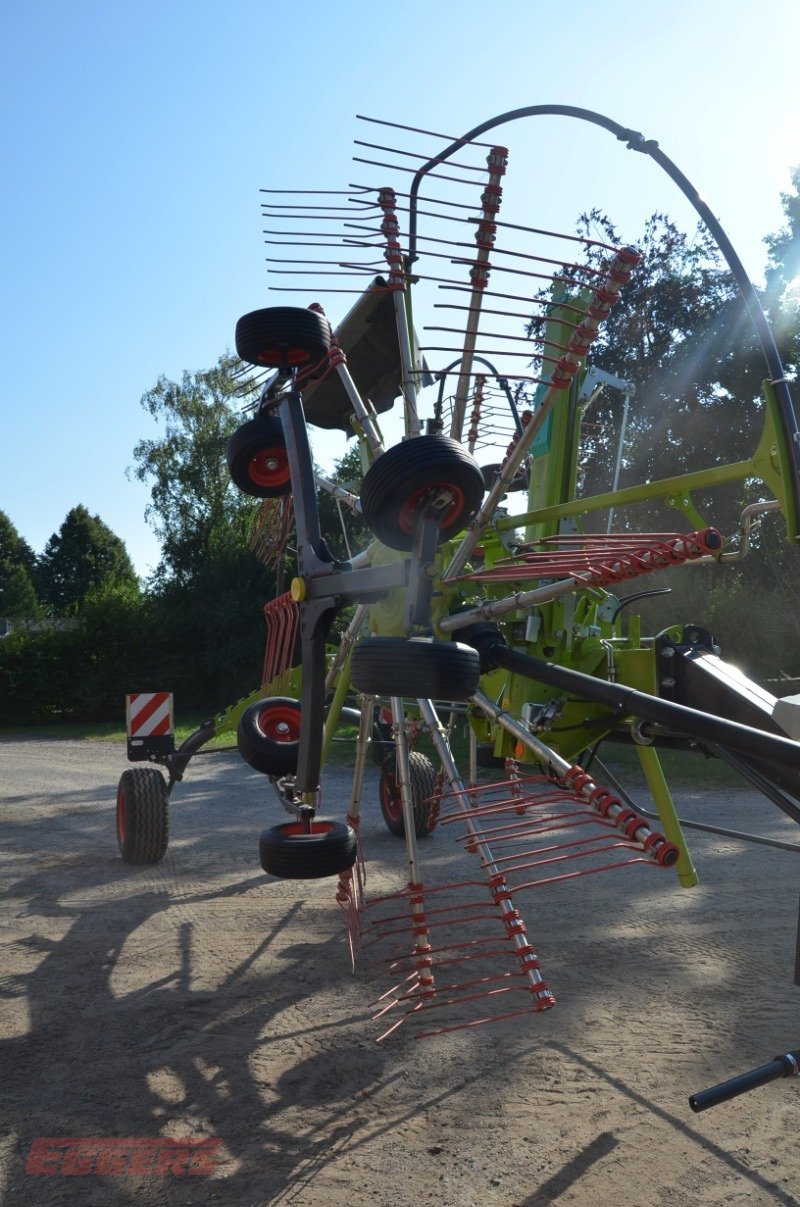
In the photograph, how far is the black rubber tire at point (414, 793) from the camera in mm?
6695

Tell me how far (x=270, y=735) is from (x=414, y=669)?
2.08 metres

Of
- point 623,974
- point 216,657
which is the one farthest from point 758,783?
point 216,657

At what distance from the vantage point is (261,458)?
14.0ft

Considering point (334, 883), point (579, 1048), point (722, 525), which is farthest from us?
point (722, 525)

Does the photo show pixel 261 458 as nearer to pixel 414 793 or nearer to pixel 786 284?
pixel 414 793

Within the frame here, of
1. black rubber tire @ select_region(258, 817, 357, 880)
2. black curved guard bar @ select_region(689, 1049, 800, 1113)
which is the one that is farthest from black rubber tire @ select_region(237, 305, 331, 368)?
Result: black curved guard bar @ select_region(689, 1049, 800, 1113)

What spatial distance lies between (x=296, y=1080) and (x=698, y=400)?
1649 cm

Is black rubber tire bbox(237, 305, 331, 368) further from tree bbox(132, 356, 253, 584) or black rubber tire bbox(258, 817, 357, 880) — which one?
tree bbox(132, 356, 253, 584)

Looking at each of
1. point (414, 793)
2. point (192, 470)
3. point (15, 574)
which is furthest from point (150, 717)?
point (15, 574)

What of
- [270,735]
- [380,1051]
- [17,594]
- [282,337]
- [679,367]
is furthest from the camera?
[17,594]

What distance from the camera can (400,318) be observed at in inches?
172

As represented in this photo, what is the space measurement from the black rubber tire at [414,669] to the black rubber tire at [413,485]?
1.26 feet

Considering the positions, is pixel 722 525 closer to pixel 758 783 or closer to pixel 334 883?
pixel 334 883

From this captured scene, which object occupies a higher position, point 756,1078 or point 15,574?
point 15,574
